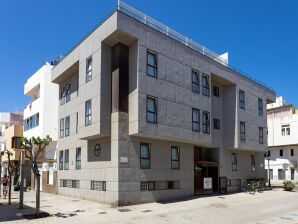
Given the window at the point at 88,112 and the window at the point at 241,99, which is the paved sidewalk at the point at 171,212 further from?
the window at the point at 241,99

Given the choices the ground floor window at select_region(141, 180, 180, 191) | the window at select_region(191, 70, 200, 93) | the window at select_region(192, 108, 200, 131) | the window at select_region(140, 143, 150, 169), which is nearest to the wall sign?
the window at select_region(140, 143, 150, 169)

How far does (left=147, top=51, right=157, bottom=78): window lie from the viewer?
2242cm

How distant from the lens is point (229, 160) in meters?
31.4

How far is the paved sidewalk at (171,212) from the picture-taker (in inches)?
653

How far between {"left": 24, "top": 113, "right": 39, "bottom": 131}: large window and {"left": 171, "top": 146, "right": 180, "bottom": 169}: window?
18.7m

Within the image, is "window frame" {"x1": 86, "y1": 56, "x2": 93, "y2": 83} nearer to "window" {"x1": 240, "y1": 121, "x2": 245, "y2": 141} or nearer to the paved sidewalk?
the paved sidewalk

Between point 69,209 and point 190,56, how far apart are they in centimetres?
1408

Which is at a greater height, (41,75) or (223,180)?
(41,75)

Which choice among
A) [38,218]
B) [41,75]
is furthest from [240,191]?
[41,75]

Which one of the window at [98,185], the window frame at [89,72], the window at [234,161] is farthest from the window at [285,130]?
the window frame at [89,72]

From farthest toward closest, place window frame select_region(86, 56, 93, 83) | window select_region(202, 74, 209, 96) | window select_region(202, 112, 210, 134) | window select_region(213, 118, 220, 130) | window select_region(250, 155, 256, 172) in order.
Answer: window select_region(250, 155, 256, 172) → window select_region(213, 118, 220, 130) → window select_region(202, 74, 209, 96) → window select_region(202, 112, 210, 134) → window frame select_region(86, 56, 93, 83)

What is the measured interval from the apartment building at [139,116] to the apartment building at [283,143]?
101ft

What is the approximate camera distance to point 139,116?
827 inches

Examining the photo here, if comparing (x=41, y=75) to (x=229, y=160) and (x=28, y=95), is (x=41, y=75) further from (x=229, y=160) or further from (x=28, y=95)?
(x=229, y=160)
